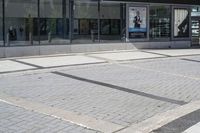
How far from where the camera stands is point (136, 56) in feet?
71.7

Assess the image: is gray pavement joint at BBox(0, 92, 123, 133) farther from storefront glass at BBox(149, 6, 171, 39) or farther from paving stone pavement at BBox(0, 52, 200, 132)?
storefront glass at BBox(149, 6, 171, 39)

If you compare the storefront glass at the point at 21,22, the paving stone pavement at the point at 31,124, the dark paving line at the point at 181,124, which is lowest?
the dark paving line at the point at 181,124

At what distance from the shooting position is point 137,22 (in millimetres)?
25984

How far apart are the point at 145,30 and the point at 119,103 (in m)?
16.3

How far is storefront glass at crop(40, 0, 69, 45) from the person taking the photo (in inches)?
871

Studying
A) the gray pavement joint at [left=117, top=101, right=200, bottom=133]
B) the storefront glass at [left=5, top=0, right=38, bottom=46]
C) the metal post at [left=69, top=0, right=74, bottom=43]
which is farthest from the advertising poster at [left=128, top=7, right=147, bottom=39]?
the gray pavement joint at [left=117, top=101, right=200, bottom=133]

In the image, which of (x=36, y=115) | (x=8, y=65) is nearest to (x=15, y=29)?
(x=8, y=65)

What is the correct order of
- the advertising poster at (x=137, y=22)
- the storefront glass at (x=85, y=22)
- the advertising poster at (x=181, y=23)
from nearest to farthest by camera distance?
the storefront glass at (x=85, y=22) → the advertising poster at (x=137, y=22) → the advertising poster at (x=181, y=23)

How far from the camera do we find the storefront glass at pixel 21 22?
2095 centimetres

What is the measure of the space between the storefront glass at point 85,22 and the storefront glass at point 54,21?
557mm

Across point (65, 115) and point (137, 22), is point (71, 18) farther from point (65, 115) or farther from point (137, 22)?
point (65, 115)

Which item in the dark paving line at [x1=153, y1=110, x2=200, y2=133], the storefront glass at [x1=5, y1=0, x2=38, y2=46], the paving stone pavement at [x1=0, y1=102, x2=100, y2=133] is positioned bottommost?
the dark paving line at [x1=153, y1=110, x2=200, y2=133]

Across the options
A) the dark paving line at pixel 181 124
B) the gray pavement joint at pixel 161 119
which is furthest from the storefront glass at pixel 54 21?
the dark paving line at pixel 181 124

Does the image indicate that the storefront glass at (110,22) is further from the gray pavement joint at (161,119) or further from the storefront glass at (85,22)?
the gray pavement joint at (161,119)
